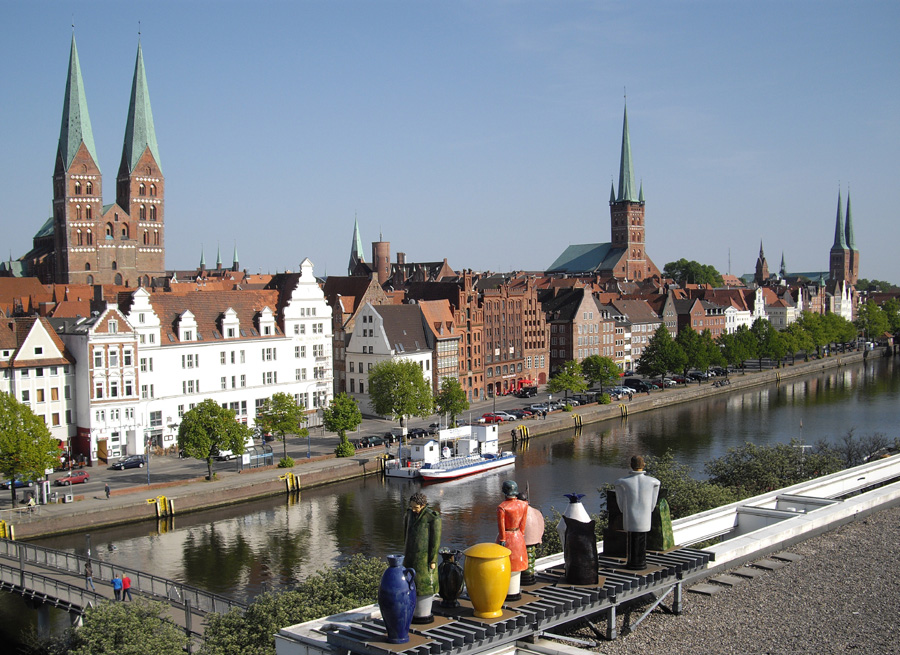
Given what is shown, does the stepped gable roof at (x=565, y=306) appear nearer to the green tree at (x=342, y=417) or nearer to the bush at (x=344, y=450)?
the green tree at (x=342, y=417)

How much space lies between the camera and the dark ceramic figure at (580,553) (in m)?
13.5

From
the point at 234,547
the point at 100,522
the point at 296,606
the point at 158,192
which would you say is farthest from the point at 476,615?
the point at 158,192

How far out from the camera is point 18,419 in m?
46.9

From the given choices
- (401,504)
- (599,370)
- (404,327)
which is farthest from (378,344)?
(401,504)

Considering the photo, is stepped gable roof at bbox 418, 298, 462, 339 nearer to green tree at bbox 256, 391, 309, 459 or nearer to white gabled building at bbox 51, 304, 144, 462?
green tree at bbox 256, 391, 309, 459

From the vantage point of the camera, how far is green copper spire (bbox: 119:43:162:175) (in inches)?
4537

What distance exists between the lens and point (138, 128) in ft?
386

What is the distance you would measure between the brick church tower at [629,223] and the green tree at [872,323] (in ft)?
124

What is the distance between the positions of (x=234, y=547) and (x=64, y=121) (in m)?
79.7

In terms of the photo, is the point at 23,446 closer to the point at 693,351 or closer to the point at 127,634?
the point at 127,634

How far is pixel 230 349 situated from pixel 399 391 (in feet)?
39.8

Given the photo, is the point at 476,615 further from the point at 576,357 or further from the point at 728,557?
the point at 576,357

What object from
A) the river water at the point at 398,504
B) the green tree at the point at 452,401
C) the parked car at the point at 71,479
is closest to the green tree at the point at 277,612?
the river water at the point at 398,504

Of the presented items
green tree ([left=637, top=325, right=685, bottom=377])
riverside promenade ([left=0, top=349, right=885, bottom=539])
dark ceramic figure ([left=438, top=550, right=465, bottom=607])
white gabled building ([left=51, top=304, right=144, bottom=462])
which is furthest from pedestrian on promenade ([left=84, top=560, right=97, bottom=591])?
green tree ([left=637, top=325, right=685, bottom=377])
